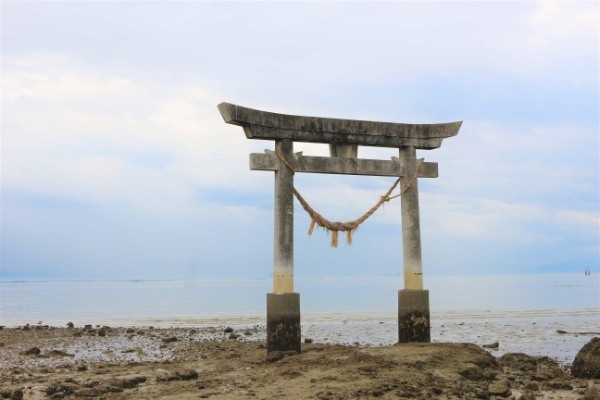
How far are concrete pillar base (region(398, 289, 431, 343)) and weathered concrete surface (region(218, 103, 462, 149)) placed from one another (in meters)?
3.42

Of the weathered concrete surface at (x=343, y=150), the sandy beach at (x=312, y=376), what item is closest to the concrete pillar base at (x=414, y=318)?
the sandy beach at (x=312, y=376)

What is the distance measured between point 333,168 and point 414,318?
3.74 meters

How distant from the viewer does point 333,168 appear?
1247 cm

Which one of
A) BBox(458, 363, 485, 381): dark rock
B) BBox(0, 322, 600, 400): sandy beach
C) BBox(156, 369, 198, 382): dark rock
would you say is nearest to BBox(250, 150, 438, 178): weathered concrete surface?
BBox(0, 322, 600, 400): sandy beach

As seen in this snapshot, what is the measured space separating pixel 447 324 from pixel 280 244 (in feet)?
51.5

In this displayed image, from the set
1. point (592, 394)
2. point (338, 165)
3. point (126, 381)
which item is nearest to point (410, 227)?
point (338, 165)

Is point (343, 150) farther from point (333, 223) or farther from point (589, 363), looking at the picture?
point (589, 363)

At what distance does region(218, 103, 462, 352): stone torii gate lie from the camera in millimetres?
11492

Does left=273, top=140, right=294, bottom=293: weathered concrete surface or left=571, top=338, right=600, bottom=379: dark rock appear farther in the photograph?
left=273, top=140, right=294, bottom=293: weathered concrete surface

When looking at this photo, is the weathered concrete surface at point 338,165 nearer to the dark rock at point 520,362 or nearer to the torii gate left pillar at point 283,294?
the torii gate left pillar at point 283,294

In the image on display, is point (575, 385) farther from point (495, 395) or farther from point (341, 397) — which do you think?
point (341, 397)

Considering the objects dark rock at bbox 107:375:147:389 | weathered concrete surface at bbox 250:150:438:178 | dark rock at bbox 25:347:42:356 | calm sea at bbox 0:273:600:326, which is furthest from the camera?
calm sea at bbox 0:273:600:326

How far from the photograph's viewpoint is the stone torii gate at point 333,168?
37.7 ft

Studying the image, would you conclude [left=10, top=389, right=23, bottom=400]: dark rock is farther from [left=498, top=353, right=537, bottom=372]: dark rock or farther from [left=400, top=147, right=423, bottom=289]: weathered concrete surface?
[left=498, top=353, right=537, bottom=372]: dark rock
